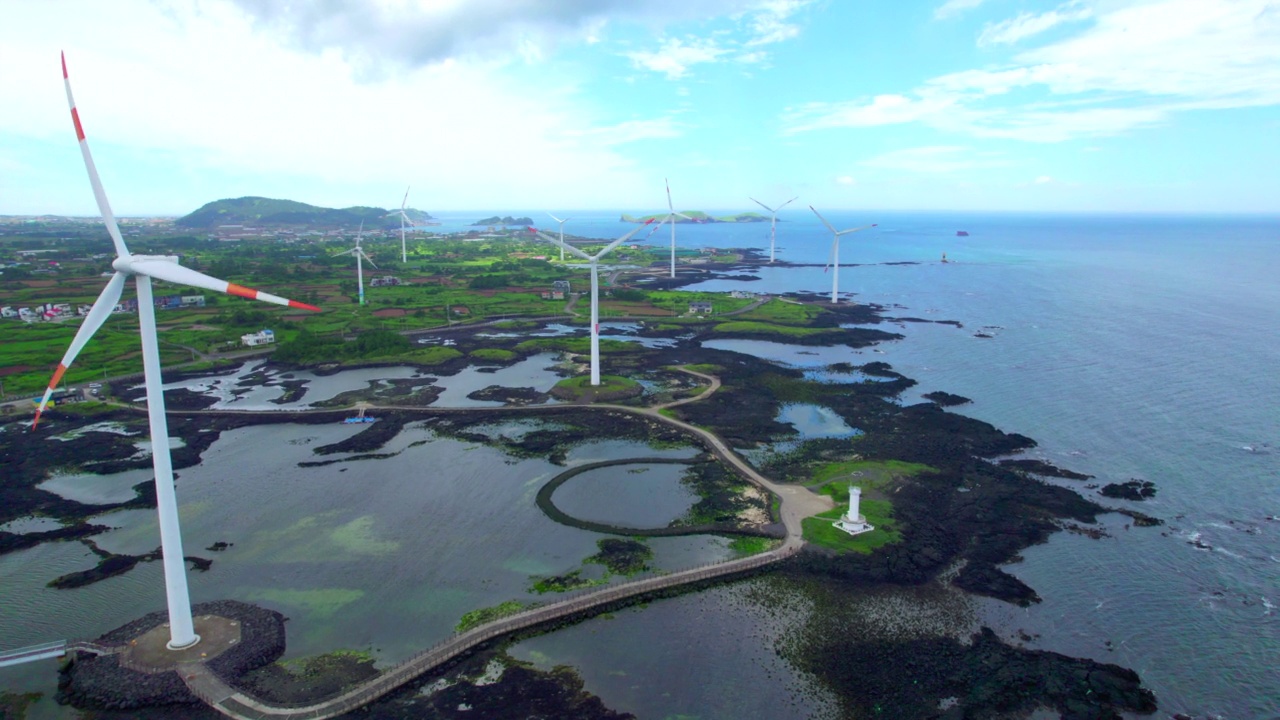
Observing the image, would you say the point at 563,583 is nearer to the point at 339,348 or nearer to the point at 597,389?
the point at 597,389

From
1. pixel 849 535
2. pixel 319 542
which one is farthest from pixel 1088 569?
pixel 319 542

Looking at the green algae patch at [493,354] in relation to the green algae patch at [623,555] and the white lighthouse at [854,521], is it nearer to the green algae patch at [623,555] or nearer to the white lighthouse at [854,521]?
the green algae patch at [623,555]

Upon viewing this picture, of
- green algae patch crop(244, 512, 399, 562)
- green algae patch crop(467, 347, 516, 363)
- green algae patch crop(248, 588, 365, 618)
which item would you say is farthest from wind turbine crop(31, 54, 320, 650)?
green algae patch crop(467, 347, 516, 363)

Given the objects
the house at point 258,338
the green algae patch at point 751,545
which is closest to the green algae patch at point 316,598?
the green algae patch at point 751,545

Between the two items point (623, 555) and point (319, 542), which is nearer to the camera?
point (623, 555)

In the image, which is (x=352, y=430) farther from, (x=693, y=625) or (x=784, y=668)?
(x=784, y=668)

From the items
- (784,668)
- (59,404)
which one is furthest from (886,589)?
(59,404)
